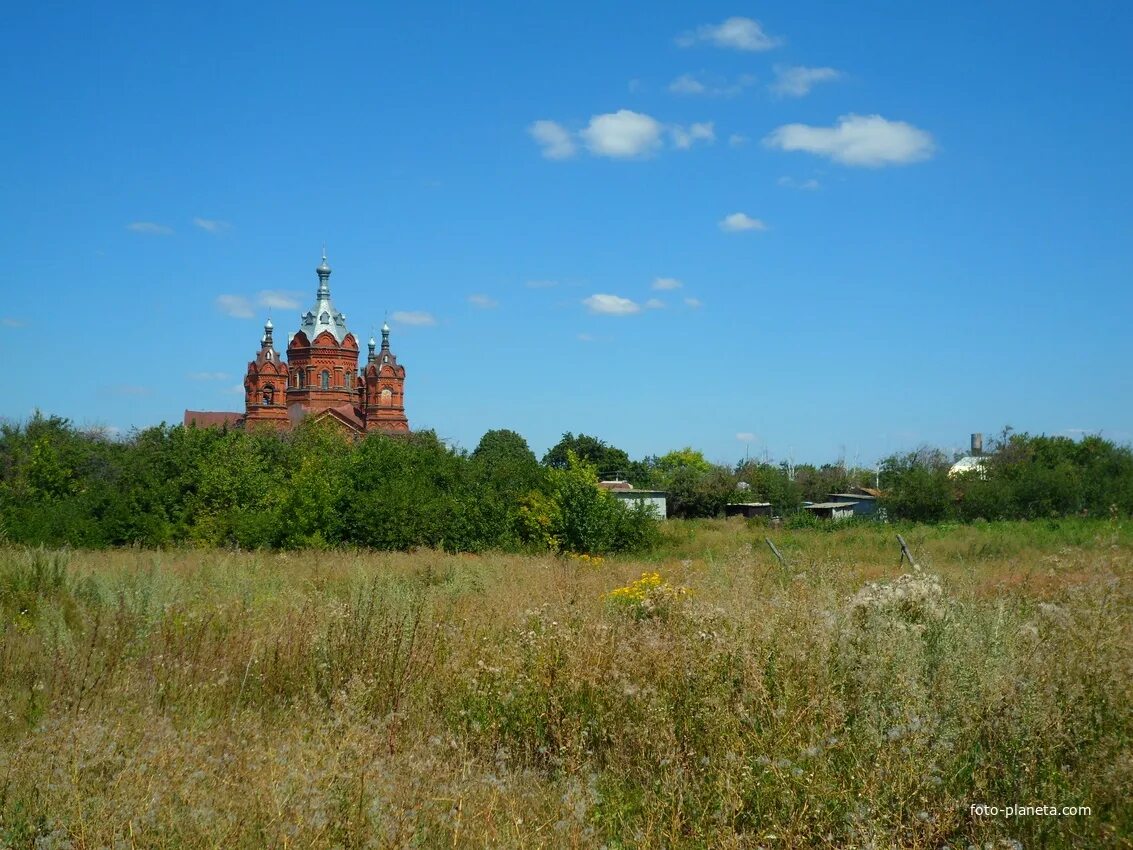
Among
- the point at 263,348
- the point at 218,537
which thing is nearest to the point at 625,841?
the point at 218,537

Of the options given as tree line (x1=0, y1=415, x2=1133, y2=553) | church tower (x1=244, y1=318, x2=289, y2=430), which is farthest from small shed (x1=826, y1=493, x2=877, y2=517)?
church tower (x1=244, y1=318, x2=289, y2=430)

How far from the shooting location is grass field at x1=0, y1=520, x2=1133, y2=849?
12.0 feet

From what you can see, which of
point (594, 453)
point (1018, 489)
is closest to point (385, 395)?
point (594, 453)

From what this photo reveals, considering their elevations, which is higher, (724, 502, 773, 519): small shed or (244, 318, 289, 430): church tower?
(244, 318, 289, 430): church tower

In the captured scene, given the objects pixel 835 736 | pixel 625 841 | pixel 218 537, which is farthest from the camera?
pixel 218 537

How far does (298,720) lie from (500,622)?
2247mm

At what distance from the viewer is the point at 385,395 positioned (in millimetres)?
89688

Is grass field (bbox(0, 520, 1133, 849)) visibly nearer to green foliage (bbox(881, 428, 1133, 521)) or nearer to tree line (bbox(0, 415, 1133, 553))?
tree line (bbox(0, 415, 1133, 553))

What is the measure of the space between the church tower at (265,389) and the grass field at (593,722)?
272ft

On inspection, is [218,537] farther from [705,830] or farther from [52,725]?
[705,830]

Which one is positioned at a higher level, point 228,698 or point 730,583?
point 730,583

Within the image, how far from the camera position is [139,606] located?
7758 mm

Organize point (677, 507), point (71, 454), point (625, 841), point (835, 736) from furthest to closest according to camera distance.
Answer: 1. point (677, 507)
2. point (71, 454)
3. point (835, 736)
4. point (625, 841)

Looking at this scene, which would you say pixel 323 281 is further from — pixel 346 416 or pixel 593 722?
pixel 593 722
